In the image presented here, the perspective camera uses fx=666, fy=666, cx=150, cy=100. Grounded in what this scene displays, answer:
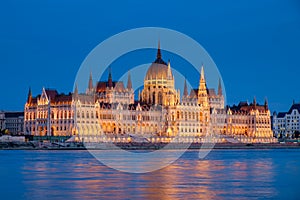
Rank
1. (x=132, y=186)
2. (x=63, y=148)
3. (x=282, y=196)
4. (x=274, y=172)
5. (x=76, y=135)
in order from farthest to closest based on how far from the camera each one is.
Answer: (x=76, y=135)
(x=63, y=148)
(x=274, y=172)
(x=132, y=186)
(x=282, y=196)

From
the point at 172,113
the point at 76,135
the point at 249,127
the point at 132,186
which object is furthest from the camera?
the point at 249,127

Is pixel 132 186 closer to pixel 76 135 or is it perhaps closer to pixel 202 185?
pixel 202 185

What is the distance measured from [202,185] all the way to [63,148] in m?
69.1

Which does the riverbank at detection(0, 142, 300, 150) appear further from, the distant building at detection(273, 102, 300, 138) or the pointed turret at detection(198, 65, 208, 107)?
the distant building at detection(273, 102, 300, 138)

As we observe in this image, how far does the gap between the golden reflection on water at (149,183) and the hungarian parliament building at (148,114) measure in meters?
71.6

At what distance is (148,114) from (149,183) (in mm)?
95111

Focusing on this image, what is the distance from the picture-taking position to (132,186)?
35.2 meters

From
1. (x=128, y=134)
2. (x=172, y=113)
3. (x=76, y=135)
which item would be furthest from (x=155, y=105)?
(x=76, y=135)

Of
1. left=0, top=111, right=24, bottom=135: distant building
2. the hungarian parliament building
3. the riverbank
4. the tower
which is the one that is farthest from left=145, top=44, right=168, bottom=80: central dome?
left=0, top=111, right=24, bottom=135: distant building

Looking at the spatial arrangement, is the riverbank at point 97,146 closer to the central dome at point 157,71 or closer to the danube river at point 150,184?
the central dome at point 157,71

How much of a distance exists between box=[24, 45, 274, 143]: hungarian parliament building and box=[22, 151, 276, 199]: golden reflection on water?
7158 centimetres

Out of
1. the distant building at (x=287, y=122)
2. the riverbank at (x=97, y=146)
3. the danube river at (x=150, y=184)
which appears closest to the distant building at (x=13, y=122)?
the riverbank at (x=97, y=146)

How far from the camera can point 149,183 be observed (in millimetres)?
37031

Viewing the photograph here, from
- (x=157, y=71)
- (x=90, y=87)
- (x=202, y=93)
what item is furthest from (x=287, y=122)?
(x=90, y=87)
